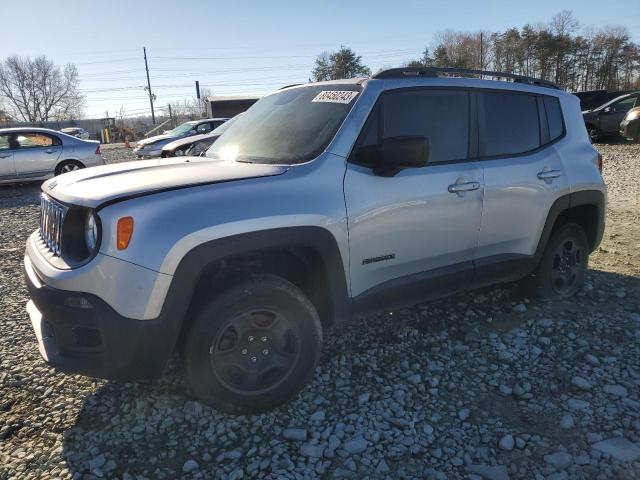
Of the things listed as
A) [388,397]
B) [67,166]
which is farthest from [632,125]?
[67,166]

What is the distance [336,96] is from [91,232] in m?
1.71

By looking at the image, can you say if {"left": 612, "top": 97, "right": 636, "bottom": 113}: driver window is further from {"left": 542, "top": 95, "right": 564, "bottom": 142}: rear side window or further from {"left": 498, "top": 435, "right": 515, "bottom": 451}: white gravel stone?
{"left": 498, "top": 435, "right": 515, "bottom": 451}: white gravel stone

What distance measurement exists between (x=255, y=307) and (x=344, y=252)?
59 cm

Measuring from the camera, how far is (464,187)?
3238mm

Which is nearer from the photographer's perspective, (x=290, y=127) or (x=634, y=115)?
(x=290, y=127)

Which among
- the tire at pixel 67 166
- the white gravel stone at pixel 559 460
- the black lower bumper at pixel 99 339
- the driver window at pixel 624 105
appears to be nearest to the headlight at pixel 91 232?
the black lower bumper at pixel 99 339

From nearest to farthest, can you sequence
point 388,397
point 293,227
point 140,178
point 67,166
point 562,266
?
point 293,227, point 140,178, point 388,397, point 562,266, point 67,166

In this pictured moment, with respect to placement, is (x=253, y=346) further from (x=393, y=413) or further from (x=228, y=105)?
(x=228, y=105)

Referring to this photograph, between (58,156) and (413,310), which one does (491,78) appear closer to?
(413,310)

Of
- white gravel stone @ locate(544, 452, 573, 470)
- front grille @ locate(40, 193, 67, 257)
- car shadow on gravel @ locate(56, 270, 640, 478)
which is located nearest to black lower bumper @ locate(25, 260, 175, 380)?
front grille @ locate(40, 193, 67, 257)

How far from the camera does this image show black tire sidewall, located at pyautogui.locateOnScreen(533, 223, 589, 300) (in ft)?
Result: 13.3

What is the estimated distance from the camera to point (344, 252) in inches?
109

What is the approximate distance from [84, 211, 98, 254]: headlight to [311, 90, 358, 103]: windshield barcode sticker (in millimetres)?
1632

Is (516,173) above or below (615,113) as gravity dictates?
below
